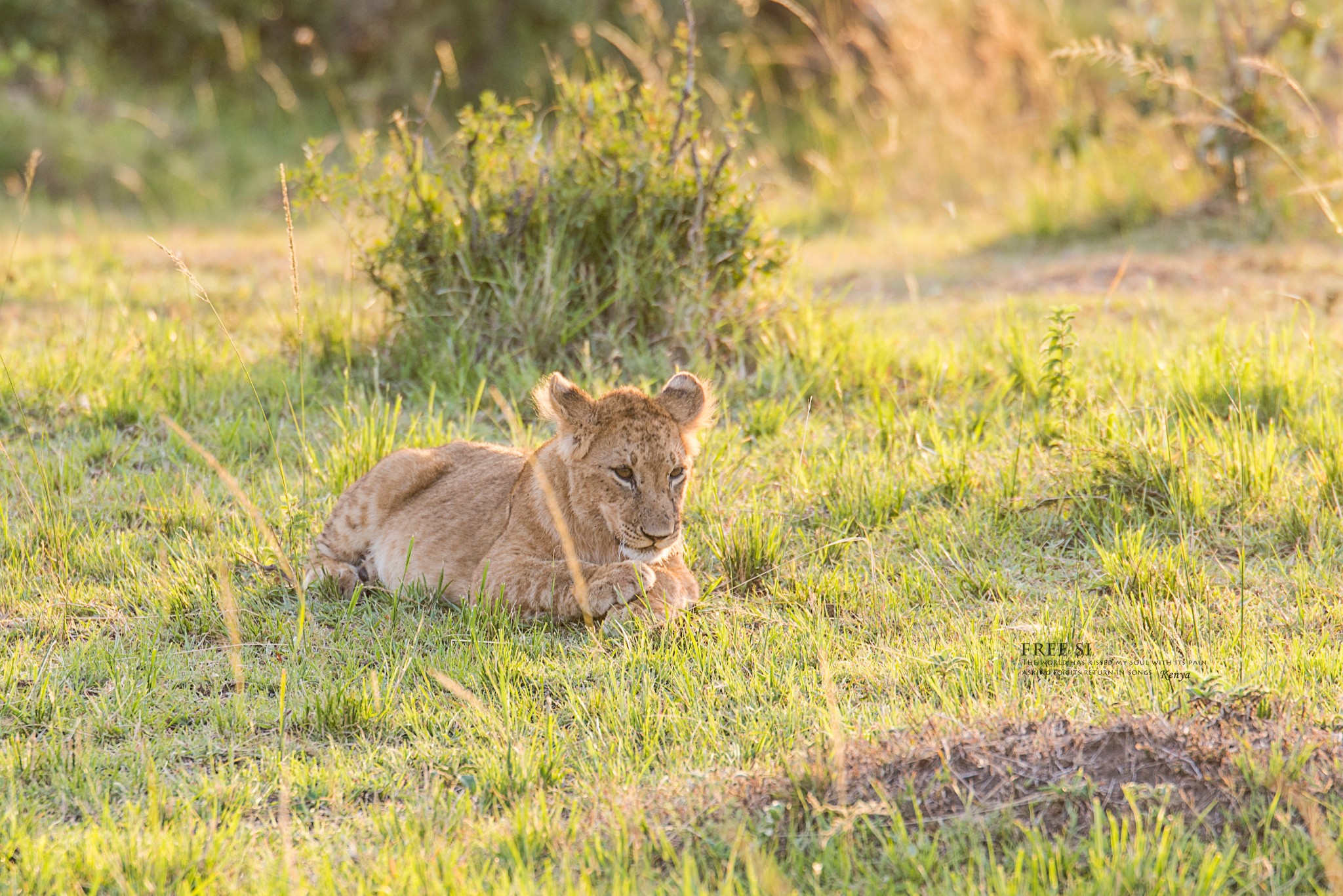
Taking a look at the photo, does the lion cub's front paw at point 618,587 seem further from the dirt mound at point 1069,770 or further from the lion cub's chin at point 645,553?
the dirt mound at point 1069,770

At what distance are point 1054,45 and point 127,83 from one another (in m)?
8.94

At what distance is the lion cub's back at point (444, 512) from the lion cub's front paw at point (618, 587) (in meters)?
0.46

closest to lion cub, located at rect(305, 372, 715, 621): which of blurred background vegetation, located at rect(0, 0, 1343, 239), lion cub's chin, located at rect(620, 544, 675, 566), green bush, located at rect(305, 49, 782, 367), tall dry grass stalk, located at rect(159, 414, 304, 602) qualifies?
lion cub's chin, located at rect(620, 544, 675, 566)

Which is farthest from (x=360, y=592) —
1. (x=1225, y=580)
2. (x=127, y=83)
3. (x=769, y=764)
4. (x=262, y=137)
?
(x=127, y=83)

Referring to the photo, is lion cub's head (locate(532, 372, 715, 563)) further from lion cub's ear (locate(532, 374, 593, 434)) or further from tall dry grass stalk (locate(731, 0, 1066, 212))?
tall dry grass stalk (locate(731, 0, 1066, 212))

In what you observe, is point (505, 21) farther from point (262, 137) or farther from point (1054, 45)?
point (1054, 45)

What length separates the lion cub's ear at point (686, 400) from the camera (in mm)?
4213

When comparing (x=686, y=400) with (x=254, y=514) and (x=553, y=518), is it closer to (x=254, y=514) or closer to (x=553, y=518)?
(x=553, y=518)

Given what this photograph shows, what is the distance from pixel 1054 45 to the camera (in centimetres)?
A: 1302

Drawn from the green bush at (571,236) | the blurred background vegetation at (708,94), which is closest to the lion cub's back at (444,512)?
the green bush at (571,236)

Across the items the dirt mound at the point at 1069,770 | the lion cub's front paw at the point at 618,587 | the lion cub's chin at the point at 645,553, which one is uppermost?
the lion cub's chin at the point at 645,553

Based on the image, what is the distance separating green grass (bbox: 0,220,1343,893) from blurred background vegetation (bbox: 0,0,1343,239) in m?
3.90

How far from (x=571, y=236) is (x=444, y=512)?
2134 millimetres

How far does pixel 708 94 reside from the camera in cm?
1213
